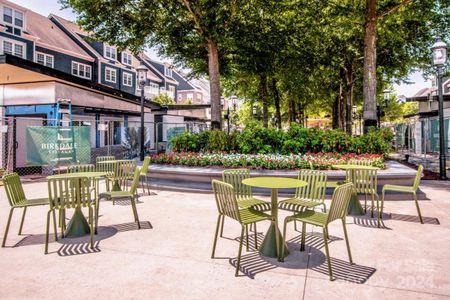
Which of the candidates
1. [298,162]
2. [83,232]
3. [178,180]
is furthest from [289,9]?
[83,232]

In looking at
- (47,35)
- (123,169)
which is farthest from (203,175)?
(47,35)

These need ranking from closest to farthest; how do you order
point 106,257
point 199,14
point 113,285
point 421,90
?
point 113,285 → point 106,257 → point 199,14 → point 421,90

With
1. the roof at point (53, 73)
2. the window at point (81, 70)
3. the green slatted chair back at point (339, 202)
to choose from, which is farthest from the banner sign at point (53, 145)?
the window at point (81, 70)

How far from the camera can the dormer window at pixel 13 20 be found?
78.8 feet

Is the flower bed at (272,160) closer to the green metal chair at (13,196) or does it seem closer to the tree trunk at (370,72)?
the tree trunk at (370,72)

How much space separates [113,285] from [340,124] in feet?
82.0

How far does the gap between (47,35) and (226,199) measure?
105 feet

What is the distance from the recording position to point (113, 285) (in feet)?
11.9

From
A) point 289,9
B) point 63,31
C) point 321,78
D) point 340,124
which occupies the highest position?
point 63,31

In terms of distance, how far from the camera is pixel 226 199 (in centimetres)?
414

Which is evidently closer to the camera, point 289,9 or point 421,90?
point 289,9

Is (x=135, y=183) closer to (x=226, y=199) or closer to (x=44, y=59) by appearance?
(x=226, y=199)

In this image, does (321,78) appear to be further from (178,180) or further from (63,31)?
(63,31)

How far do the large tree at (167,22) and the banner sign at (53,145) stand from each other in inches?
198
